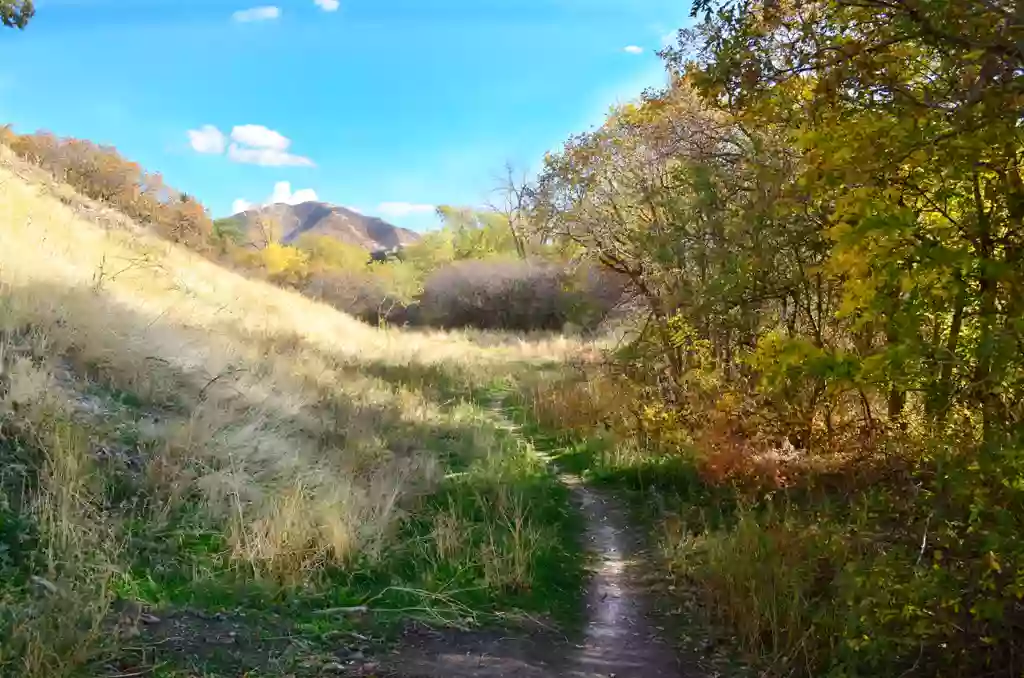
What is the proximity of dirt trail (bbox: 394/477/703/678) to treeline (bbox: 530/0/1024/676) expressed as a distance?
0.59 m

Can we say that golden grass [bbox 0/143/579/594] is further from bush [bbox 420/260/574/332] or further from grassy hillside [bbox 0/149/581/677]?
bush [bbox 420/260/574/332]

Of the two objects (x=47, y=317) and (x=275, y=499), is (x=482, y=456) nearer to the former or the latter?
(x=275, y=499)

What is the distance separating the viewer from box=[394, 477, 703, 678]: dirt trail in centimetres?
411

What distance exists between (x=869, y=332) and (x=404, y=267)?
43.9 meters

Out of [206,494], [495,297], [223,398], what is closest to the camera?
[206,494]

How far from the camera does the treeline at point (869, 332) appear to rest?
3.51m

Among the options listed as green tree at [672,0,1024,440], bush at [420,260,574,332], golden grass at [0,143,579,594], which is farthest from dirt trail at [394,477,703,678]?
bush at [420,260,574,332]

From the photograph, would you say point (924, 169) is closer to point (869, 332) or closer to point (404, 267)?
point (869, 332)

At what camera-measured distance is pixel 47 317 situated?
22.3 ft

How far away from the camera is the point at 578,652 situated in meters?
4.56

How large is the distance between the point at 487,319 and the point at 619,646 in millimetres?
37198

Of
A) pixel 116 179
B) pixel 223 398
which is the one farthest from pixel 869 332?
pixel 116 179

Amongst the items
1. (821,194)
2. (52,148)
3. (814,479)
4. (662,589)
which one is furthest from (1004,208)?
(52,148)

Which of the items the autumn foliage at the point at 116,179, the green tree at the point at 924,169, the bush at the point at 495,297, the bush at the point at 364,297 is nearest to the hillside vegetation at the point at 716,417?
the green tree at the point at 924,169
